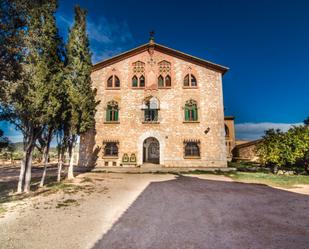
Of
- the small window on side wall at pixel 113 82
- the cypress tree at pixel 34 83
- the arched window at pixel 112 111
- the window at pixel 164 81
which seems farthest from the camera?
the small window on side wall at pixel 113 82

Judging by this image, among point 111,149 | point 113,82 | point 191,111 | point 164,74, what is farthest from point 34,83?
point 191,111

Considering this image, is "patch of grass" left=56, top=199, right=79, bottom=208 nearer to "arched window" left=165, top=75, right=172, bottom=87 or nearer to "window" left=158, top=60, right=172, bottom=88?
"window" left=158, top=60, right=172, bottom=88

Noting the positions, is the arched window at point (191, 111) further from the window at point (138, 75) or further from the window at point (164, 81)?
the window at point (138, 75)

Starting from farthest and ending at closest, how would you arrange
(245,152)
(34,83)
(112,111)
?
(245,152) → (112,111) → (34,83)

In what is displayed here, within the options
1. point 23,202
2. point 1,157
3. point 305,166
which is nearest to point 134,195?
point 23,202

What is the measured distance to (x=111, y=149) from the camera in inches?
627

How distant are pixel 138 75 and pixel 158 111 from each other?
4.18m

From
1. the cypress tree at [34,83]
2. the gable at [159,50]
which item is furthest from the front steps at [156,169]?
the gable at [159,50]

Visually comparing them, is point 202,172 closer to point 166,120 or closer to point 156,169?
point 156,169

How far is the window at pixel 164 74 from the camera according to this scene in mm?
16672

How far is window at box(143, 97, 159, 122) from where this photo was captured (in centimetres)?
1609

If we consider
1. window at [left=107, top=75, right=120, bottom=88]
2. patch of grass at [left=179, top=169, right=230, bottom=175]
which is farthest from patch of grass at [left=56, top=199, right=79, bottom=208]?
window at [left=107, top=75, right=120, bottom=88]

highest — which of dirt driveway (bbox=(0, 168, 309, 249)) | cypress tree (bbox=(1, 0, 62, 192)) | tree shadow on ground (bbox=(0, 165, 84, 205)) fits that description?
cypress tree (bbox=(1, 0, 62, 192))

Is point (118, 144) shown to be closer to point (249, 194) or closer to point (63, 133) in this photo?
point (63, 133)
